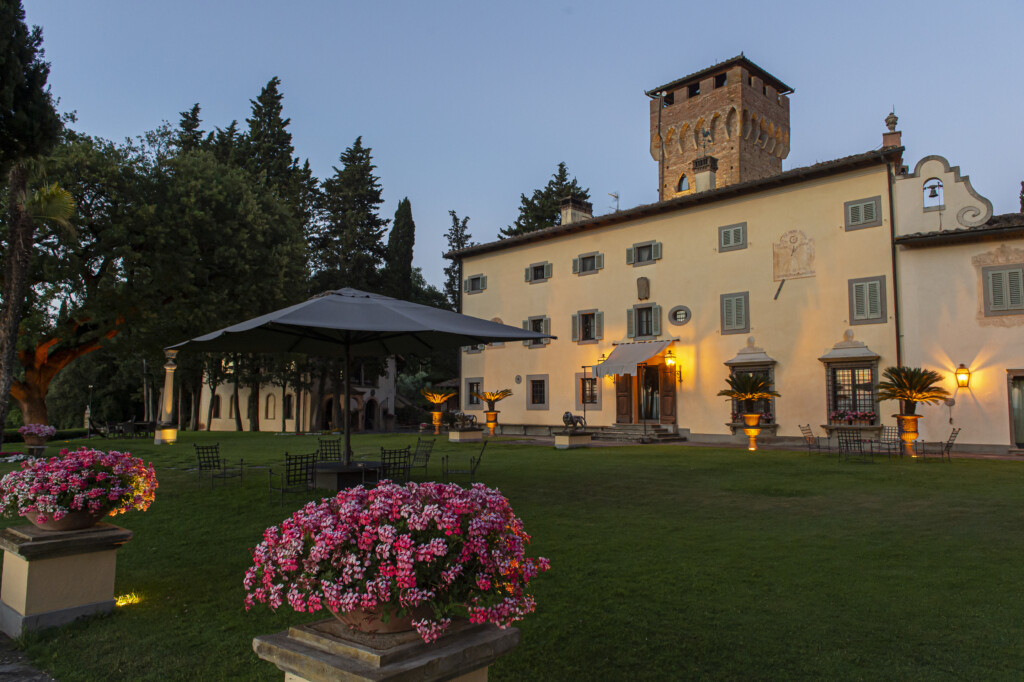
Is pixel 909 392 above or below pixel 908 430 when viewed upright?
above

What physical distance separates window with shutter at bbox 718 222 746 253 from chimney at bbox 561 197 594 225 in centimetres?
777

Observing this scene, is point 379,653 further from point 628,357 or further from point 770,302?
point 628,357

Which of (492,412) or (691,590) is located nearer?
(691,590)

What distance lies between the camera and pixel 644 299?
25.6 metres

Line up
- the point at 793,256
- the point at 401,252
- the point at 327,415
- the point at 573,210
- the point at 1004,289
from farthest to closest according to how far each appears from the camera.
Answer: the point at 327,415 → the point at 401,252 → the point at 573,210 → the point at 793,256 → the point at 1004,289

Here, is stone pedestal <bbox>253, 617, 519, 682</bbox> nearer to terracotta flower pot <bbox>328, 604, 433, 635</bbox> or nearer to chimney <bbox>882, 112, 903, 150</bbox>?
terracotta flower pot <bbox>328, 604, 433, 635</bbox>

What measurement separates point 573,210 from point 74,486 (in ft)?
89.8

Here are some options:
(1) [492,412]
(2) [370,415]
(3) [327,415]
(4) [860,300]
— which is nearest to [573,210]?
(1) [492,412]

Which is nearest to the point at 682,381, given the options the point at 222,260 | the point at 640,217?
the point at 640,217

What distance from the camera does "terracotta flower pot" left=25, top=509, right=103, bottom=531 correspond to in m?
4.56

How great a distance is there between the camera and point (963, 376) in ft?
61.1

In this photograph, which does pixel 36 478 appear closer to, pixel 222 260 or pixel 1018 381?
pixel 222 260

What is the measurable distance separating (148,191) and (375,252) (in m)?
19.4

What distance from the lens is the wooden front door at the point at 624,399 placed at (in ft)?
84.7
